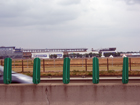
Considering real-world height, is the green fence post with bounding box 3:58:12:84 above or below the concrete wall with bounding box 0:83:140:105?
above

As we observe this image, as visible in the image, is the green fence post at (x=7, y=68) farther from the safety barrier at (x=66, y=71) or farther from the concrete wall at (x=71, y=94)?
the concrete wall at (x=71, y=94)

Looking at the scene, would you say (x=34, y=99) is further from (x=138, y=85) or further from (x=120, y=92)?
(x=138, y=85)

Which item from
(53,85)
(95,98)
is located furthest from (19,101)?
(95,98)

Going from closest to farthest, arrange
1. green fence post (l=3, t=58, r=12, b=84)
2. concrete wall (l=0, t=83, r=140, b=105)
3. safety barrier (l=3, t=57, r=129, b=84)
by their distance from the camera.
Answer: concrete wall (l=0, t=83, r=140, b=105) < safety barrier (l=3, t=57, r=129, b=84) < green fence post (l=3, t=58, r=12, b=84)

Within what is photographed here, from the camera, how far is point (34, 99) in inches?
281

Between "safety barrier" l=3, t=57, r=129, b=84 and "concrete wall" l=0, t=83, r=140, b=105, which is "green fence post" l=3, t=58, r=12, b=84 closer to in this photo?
"safety barrier" l=3, t=57, r=129, b=84

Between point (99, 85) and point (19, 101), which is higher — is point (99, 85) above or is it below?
above

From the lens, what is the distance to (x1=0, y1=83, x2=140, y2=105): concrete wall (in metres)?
7.00

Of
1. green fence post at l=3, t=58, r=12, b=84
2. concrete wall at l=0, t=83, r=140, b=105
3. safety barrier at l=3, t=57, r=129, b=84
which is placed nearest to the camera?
concrete wall at l=0, t=83, r=140, b=105

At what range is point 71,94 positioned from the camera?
23.3 feet

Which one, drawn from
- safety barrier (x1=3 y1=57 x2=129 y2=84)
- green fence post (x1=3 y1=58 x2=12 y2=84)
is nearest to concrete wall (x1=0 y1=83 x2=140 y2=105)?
safety barrier (x1=3 y1=57 x2=129 y2=84)

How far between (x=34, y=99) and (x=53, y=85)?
0.69 m

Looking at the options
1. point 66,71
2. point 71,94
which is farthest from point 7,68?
point 71,94

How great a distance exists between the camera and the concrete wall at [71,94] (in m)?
7.00
